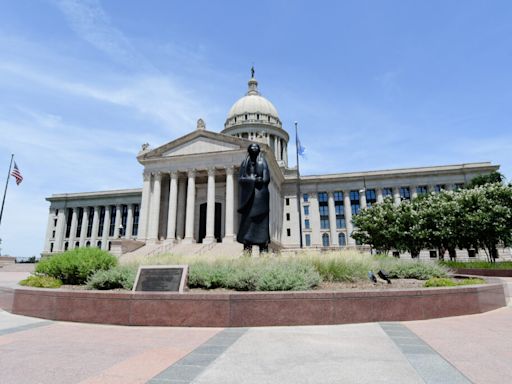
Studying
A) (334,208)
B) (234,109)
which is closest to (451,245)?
(334,208)

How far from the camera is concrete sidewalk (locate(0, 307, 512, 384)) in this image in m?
4.47

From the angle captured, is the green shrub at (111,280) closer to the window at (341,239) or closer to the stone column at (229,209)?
the stone column at (229,209)

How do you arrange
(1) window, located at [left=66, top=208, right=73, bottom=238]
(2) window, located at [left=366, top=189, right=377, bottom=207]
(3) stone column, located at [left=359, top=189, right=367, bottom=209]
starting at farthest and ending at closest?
(1) window, located at [left=66, top=208, right=73, bottom=238] → (2) window, located at [left=366, top=189, right=377, bottom=207] → (3) stone column, located at [left=359, top=189, right=367, bottom=209]

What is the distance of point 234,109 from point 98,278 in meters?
77.0

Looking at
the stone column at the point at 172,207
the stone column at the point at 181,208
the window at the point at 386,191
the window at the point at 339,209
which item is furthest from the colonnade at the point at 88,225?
the window at the point at 386,191

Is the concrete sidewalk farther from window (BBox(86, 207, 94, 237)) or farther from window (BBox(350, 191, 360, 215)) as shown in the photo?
window (BBox(86, 207, 94, 237))

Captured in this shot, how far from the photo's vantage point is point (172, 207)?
4409cm

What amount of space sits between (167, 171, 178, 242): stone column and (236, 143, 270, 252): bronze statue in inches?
1172

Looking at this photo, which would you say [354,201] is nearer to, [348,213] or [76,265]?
[348,213]

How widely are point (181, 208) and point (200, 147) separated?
30.4 ft

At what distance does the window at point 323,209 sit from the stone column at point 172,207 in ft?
100

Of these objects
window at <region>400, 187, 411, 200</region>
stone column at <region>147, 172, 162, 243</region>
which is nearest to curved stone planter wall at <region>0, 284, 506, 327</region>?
stone column at <region>147, 172, 162, 243</region>

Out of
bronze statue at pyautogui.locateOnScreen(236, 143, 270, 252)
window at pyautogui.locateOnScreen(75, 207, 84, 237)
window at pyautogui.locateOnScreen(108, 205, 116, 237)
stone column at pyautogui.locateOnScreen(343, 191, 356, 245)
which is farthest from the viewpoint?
window at pyautogui.locateOnScreen(75, 207, 84, 237)

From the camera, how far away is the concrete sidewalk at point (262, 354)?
4.47 m
